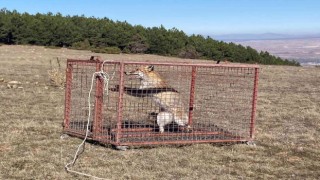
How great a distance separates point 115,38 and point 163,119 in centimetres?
5839

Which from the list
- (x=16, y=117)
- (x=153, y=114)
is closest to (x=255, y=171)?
(x=153, y=114)

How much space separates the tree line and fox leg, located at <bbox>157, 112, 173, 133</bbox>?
46724 millimetres

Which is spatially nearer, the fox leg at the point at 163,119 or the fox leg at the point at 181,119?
the fox leg at the point at 163,119

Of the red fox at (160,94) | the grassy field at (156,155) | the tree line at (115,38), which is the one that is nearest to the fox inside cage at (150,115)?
the red fox at (160,94)

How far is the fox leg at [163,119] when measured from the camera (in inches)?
356

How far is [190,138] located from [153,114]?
116 centimetres

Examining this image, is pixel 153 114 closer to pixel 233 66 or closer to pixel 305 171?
pixel 233 66

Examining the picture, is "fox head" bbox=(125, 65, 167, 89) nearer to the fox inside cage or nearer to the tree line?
the fox inside cage

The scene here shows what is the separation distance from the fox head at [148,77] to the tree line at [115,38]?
1829 inches

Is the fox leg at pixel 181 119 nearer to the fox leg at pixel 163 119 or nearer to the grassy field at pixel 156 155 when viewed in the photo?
the fox leg at pixel 163 119

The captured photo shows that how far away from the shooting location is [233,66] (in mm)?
8859

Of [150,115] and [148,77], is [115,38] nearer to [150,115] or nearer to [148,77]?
[150,115]

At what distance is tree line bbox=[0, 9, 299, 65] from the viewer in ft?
206

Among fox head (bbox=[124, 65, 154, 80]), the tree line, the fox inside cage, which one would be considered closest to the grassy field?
the fox inside cage
